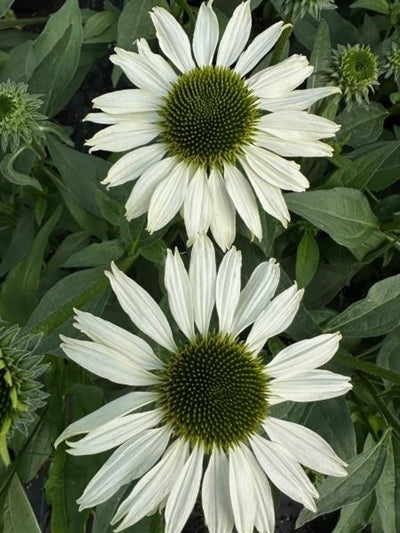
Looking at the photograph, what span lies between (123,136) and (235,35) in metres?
0.22

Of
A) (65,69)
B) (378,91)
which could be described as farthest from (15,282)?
(378,91)

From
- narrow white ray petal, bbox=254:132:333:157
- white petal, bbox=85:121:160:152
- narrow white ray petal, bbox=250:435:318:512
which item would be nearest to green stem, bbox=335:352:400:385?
narrow white ray petal, bbox=250:435:318:512

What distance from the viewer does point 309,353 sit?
0.81 m

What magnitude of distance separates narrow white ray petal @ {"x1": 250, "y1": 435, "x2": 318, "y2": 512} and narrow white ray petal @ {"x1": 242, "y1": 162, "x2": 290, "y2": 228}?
0.28 metres

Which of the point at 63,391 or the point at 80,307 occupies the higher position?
the point at 80,307

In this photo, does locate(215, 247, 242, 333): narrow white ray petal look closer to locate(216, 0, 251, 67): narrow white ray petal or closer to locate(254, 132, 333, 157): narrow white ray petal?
locate(254, 132, 333, 157): narrow white ray petal

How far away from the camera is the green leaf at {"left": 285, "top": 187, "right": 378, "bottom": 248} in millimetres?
989

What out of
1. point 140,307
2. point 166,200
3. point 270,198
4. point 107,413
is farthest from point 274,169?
point 107,413

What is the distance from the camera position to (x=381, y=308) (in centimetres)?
101

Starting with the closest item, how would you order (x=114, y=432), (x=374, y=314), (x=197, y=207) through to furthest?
(x=114, y=432), (x=197, y=207), (x=374, y=314)

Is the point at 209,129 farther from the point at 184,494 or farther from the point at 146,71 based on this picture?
the point at 184,494

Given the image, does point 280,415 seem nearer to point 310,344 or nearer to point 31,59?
point 310,344

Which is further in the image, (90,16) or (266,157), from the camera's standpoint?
(90,16)

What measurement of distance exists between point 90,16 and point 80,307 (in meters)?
0.76
